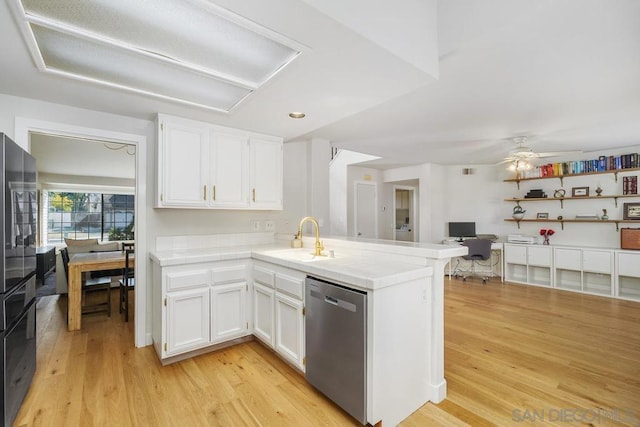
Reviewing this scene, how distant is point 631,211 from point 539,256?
1400 millimetres

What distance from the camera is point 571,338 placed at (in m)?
3.03

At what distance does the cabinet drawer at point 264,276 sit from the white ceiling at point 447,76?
1.37 metres

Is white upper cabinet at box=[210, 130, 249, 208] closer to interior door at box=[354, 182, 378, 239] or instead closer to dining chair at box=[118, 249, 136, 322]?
dining chair at box=[118, 249, 136, 322]

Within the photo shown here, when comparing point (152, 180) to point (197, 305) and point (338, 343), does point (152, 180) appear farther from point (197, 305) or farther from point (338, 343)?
point (338, 343)

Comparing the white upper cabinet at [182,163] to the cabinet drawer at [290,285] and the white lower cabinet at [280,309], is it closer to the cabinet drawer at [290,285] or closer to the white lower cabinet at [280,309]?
the white lower cabinet at [280,309]

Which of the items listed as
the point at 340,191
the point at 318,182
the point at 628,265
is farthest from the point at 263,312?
the point at 628,265

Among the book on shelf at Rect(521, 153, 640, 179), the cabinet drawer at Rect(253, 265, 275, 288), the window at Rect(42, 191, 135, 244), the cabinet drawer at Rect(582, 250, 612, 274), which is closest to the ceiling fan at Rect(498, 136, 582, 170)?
the book on shelf at Rect(521, 153, 640, 179)

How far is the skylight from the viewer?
134 cm

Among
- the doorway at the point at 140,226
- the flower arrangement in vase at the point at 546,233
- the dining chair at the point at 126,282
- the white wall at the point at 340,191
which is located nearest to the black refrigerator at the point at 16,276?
the doorway at the point at 140,226

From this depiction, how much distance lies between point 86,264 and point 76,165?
3290mm

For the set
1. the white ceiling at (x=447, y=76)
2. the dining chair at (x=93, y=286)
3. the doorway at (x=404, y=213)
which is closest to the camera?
the white ceiling at (x=447, y=76)

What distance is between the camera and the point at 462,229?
6.16 metres

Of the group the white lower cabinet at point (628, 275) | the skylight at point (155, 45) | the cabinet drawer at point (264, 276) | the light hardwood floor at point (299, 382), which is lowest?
the light hardwood floor at point (299, 382)

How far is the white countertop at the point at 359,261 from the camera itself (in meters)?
1.72
